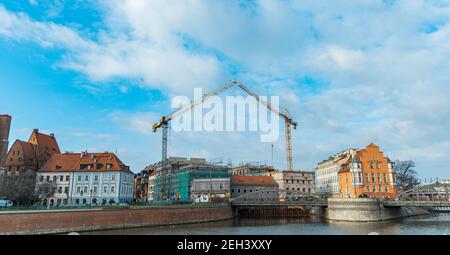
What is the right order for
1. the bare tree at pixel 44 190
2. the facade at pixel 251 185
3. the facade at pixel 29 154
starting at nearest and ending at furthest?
the bare tree at pixel 44 190
the facade at pixel 29 154
the facade at pixel 251 185

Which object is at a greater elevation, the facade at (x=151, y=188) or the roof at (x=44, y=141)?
the roof at (x=44, y=141)

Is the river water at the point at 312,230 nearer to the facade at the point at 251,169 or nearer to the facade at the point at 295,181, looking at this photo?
the facade at the point at 295,181

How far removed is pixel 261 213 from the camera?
6906cm

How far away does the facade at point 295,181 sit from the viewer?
85037 millimetres

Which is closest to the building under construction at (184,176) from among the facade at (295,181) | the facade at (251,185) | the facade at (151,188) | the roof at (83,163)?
the facade at (251,185)

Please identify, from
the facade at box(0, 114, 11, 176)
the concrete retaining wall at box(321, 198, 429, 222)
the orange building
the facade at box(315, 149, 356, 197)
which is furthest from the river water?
the facade at box(0, 114, 11, 176)

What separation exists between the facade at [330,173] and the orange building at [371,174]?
3117mm

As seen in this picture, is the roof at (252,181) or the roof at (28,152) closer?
the roof at (28,152)

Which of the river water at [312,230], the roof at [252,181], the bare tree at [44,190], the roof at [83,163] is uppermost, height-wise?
the roof at [83,163]

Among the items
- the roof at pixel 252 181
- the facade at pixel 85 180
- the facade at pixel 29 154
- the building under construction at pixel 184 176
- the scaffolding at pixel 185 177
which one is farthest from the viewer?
the roof at pixel 252 181

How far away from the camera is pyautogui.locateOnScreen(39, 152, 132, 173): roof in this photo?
58.8 meters

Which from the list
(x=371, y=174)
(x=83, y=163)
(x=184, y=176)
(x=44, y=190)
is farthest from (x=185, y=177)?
(x=371, y=174)

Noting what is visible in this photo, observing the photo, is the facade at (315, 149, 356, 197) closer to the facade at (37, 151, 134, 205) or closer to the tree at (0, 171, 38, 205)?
the facade at (37, 151, 134, 205)
